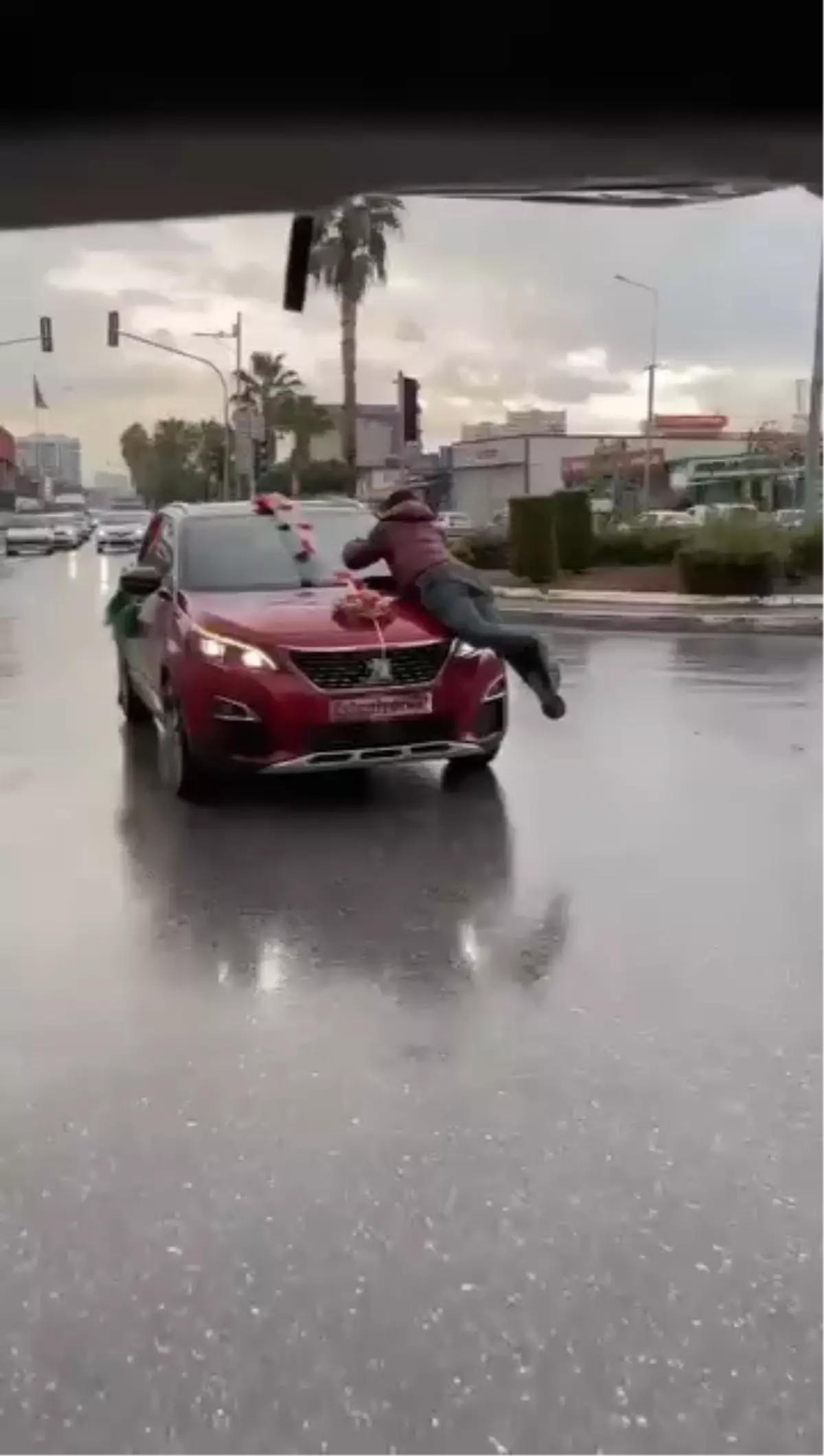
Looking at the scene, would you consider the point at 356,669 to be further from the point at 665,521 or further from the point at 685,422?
the point at 665,521

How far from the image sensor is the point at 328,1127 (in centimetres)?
382

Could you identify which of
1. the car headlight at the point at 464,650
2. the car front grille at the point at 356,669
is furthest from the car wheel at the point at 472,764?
the car front grille at the point at 356,669

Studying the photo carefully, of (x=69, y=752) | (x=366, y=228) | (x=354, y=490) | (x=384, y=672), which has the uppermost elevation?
(x=366, y=228)

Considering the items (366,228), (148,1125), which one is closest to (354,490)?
(148,1125)

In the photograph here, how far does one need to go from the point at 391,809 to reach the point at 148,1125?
411 cm

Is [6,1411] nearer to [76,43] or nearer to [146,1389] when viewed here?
[146,1389]

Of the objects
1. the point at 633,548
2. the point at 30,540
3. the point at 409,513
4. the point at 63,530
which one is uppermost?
the point at 409,513

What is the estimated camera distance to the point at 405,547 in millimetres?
Answer: 8555

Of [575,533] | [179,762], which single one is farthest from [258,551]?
[575,533]

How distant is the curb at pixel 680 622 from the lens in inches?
718

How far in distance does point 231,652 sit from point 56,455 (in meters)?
2.40

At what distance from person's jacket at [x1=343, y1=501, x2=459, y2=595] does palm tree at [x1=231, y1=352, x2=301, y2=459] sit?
911 millimetres

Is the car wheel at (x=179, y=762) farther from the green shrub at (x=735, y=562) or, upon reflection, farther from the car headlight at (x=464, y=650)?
the green shrub at (x=735, y=562)

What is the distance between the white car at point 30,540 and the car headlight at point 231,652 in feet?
132
